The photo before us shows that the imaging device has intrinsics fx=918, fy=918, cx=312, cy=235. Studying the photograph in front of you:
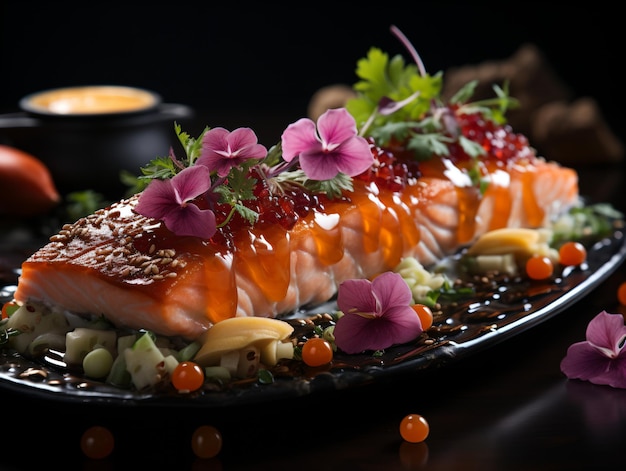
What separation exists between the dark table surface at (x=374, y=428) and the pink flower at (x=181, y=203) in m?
0.65

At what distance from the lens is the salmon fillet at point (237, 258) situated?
298 cm

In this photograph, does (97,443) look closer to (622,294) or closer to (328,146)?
(328,146)

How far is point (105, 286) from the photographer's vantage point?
2979 millimetres

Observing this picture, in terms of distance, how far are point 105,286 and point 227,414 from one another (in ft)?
2.07

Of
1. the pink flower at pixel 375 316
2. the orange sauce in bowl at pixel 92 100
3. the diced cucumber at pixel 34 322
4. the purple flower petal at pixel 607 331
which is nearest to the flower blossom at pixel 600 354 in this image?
the purple flower petal at pixel 607 331

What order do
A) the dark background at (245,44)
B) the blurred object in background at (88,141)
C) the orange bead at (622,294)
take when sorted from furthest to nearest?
the dark background at (245,44) → the blurred object in background at (88,141) → the orange bead at (622,294)

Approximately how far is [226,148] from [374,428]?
109 centimetres

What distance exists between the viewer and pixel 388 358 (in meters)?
2.96

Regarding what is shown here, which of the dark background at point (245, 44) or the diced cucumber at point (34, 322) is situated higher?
the diced cucumber at point (34, 322)

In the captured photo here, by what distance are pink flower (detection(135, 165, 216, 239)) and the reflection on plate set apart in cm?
53

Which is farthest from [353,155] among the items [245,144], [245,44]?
[245,44]

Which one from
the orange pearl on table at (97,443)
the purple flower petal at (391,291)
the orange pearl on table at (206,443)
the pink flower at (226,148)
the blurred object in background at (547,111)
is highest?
the pink flower at (226,148)

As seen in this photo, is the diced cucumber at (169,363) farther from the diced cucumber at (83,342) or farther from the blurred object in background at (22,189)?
the blurred object in background at (22,189)

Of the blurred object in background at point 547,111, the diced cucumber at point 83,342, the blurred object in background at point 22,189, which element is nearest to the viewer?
the diced cucumber at point 83,342
